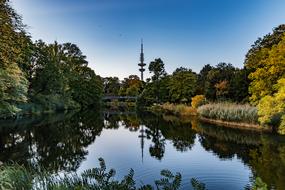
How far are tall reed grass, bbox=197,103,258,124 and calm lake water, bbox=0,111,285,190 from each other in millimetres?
2248

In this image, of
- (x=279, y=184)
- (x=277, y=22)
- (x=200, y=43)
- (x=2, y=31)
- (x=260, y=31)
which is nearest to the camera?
(x=279, y=184)

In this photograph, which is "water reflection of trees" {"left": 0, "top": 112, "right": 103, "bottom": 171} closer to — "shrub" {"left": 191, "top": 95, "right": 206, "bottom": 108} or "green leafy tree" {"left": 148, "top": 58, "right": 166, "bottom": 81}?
"shrub" {"left": 191, "top": 95, "right": 206, "bottom": 108}

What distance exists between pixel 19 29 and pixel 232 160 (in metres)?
7.77

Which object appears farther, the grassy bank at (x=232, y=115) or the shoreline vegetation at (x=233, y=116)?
the grassy bank at (x=232, y=115)

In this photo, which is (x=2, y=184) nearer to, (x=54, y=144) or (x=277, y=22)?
(x=54, y=144)

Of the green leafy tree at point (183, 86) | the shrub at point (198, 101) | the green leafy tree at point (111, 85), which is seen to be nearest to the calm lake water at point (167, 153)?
the shrub at point (198, 101)

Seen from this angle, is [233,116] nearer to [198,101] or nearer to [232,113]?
[232,113]

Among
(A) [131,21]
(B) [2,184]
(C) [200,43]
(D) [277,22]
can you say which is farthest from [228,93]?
(B) [2,184]

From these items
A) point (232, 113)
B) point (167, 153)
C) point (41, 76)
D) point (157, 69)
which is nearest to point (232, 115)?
point (232, 113)

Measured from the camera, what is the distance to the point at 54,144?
1439 cm

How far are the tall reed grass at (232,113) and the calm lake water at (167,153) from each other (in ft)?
7.38

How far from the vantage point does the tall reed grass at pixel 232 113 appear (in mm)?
19266

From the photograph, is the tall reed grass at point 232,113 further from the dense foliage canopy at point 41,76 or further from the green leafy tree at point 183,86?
the dense foliage canopy at point 41,76

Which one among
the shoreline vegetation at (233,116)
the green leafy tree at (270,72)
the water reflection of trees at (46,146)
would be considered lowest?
the water reflection of trees at (46,146)
